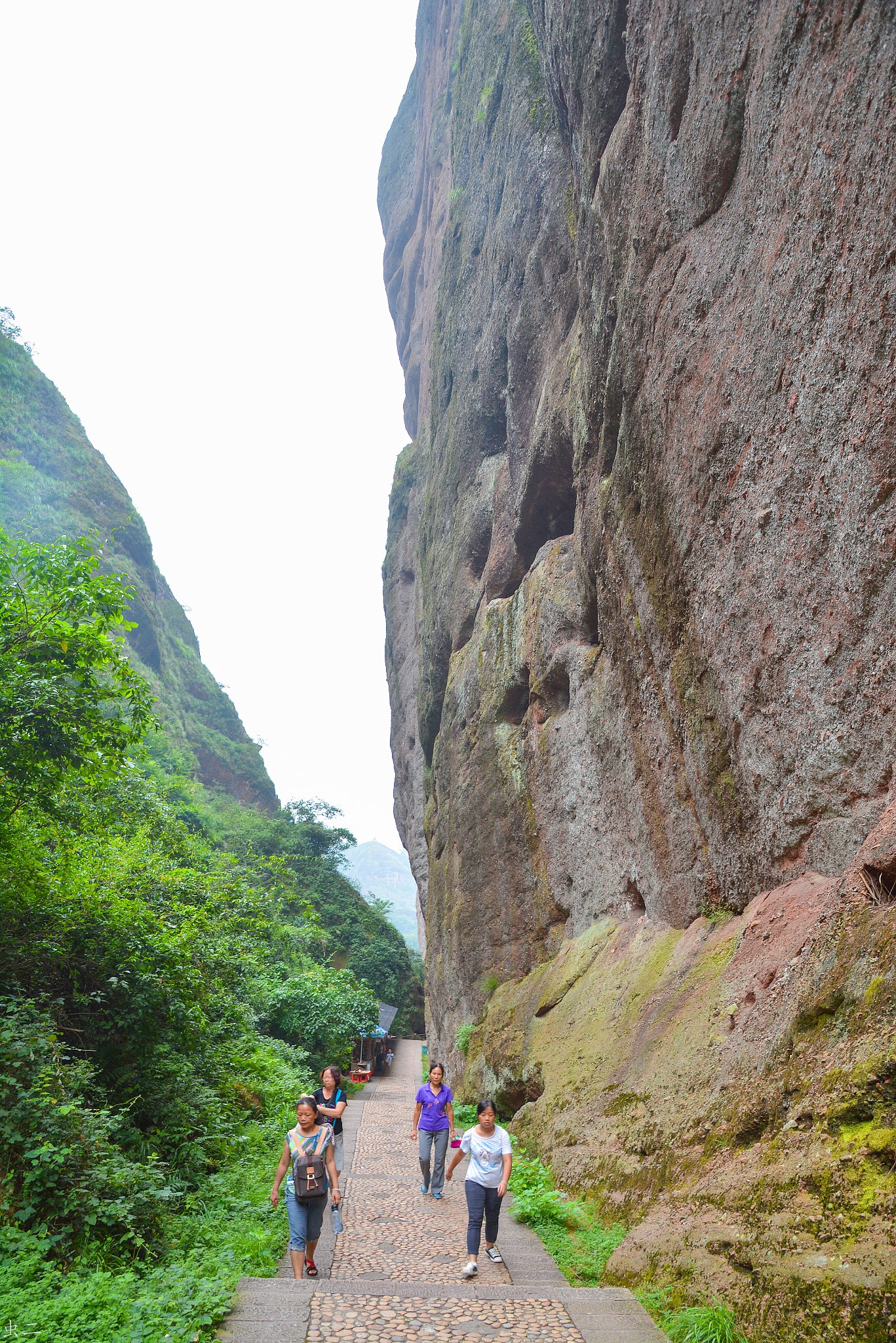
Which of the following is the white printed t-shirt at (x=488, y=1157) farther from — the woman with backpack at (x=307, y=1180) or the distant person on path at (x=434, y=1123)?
the distant person on path at (x=434, y=1123)

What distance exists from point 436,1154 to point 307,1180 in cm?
327

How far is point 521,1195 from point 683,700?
198 inches

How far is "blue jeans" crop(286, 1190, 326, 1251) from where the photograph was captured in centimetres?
546

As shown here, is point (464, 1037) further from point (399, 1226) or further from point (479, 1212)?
point (479, 1212)

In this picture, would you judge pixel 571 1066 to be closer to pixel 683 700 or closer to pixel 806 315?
pixel 683 700

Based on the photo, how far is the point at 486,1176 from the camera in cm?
564

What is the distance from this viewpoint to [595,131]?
10.7 metres

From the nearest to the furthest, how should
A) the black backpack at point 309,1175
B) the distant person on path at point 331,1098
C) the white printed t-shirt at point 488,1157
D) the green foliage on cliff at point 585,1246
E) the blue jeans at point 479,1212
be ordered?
the green foliage on cliff at point 585,1246
the black backpack at point 309,1175
the blue jeans at point 479,1212
the white printed t-shirt at point 488,1157
the distant person on path at point 331,1098

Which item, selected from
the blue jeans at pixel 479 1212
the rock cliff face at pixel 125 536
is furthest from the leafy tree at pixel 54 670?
the rock cliff face at pixel 125 536

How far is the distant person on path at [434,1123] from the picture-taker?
7.81 metres

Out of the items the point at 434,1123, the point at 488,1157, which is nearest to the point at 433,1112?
the point at 434,1123

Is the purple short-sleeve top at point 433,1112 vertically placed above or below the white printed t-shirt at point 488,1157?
below

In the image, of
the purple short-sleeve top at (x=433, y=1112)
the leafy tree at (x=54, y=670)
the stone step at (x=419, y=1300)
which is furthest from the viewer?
the leafy tree at (x=54, y=670)

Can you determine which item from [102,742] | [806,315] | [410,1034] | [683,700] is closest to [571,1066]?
[683,700]
